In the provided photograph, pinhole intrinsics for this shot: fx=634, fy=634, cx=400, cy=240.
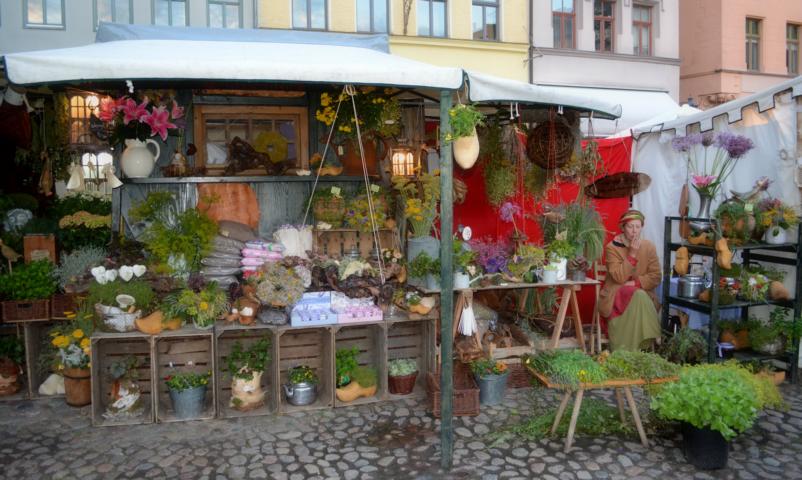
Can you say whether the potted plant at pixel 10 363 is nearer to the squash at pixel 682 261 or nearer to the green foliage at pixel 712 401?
the green foliage at pixel 712 401

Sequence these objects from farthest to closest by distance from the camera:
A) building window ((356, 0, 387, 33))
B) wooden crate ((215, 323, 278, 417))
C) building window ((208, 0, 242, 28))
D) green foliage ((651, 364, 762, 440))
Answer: building window ((356, 0, 387, 33)) < building window ((208, 0, 242, 28)) < wooden crate ((215, 323, 278, 417)) < green foliage ((651, 364, 762, 440))

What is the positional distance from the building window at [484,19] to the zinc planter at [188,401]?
11391mm

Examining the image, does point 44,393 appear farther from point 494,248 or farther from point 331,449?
point 494,248

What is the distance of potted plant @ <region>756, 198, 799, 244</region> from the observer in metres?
6.37

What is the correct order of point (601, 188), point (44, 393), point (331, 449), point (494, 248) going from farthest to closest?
1. point (601, 188)
2. point (494, 248)
3. point (44, 393)
4. point (331, 449)

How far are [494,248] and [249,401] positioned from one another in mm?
2907

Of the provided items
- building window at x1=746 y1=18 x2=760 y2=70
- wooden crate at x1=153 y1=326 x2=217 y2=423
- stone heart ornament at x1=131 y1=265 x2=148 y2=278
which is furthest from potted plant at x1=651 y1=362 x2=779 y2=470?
building window at x1=746 y1=18 x2=760 y2=70

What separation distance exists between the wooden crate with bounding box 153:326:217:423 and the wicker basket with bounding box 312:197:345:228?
5.76 ft

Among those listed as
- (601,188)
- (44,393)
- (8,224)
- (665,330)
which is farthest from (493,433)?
(8,224)

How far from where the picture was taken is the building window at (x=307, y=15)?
Answer: 1359 cm

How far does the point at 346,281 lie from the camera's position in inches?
240

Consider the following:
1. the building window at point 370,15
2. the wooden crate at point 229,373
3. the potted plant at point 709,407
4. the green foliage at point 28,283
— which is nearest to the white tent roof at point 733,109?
the potted plant at point 709,407

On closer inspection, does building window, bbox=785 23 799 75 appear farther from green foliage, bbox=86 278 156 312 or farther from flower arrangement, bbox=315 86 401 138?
green foliage, bbox=86 278 156 312

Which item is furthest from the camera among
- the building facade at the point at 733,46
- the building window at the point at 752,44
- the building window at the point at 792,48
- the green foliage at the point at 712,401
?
the building window at the point at 792,48
